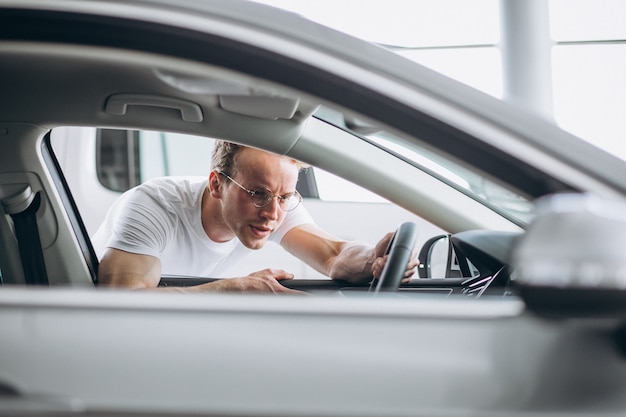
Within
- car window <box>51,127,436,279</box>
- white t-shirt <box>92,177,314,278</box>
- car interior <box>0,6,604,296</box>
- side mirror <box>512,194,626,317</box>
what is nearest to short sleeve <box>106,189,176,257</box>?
white t-shirt <box>92,177,314,278</box>

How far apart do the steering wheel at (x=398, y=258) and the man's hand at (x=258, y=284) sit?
1.11ft

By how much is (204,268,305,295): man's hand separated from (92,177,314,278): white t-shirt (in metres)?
0.38

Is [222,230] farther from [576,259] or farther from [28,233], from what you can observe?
[576,259]

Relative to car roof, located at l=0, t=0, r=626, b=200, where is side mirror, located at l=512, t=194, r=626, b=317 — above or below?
below

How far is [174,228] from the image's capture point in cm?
245

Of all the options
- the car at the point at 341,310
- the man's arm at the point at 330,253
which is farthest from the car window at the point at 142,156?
the car at the point at 341,310

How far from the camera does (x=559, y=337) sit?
828 millimetres

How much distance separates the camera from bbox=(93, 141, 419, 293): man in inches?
79.6

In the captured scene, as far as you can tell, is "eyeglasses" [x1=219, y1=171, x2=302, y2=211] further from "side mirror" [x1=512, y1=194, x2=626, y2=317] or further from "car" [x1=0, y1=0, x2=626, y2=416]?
"side mirror" [x1=512, y1=194, x2=626, y2=317]

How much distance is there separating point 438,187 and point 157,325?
105 centimetres

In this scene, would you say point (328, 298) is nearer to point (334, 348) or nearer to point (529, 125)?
point (334, 348)

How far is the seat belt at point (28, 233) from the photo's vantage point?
5.90 feet

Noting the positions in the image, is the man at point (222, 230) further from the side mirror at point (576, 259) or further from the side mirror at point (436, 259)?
the side mirror at point (576, 259)

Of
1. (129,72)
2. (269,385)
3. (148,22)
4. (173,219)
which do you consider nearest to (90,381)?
(269,385)
